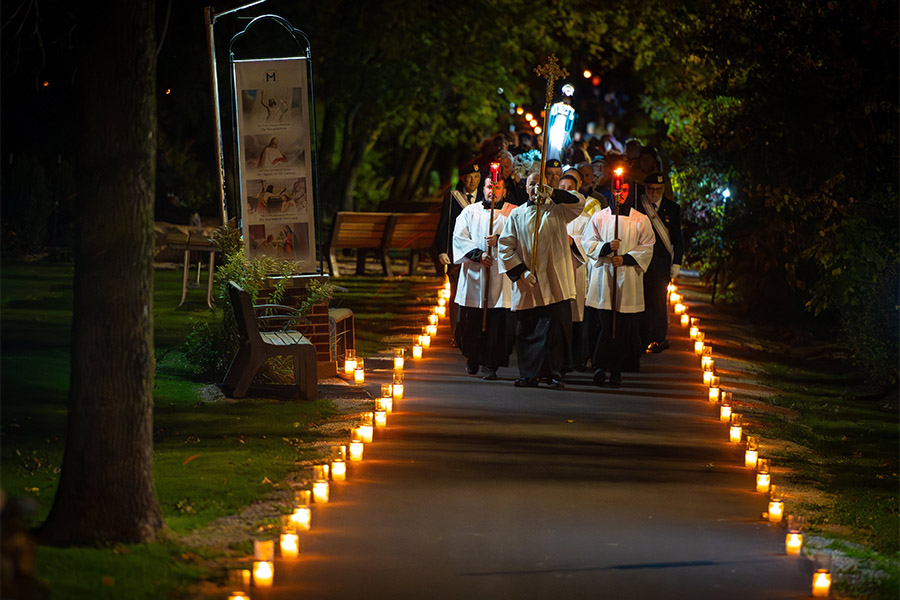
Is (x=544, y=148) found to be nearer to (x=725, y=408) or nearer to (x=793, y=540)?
(x=725, y=408)

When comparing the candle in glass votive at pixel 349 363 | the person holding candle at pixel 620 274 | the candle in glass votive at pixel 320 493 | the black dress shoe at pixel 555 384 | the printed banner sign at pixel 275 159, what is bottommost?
the candle in glass votive at pixel 320 493

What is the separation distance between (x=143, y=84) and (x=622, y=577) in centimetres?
329

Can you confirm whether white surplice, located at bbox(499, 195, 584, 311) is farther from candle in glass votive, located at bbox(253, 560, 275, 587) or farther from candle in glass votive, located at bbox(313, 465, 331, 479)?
candle in glass votive, located at bbox(253, 560, 275, 587)

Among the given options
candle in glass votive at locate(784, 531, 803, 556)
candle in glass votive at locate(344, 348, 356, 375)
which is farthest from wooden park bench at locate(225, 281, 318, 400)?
candle in glass votive at locate(784, 531, 803, 556)

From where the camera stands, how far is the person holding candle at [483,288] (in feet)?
46.9

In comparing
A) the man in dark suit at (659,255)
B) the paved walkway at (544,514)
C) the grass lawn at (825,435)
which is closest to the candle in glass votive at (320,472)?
the paved walkway at (544,514)

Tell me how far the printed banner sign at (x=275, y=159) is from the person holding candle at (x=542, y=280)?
202 centimetres

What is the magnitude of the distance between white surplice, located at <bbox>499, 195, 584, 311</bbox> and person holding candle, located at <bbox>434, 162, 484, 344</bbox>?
1695mm

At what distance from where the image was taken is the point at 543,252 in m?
13.8

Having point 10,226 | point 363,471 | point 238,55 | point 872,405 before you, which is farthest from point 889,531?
point 238,55

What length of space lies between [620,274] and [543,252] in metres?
1.21

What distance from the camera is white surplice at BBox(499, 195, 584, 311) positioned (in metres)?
13.7

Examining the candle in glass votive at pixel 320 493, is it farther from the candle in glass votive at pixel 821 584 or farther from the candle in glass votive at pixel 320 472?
the candle in glass votive at pixel 821 584

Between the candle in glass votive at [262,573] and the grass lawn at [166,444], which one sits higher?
the grass lawn at [166,444]
